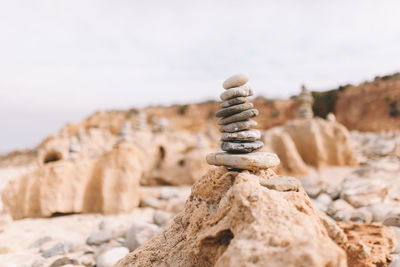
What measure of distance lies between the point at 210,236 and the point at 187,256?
380 millimetres

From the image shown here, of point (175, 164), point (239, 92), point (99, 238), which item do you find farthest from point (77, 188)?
point (239, 92)

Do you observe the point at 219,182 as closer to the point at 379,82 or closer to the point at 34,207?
the point at 34,207

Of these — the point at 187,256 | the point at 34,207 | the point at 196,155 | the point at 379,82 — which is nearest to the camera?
the point at 187,256

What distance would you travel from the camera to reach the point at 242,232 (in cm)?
148

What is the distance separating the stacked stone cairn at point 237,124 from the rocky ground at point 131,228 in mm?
1187

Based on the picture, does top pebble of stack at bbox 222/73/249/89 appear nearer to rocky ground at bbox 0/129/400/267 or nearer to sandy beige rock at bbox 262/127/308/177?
rocky ground at bbox 0/129/400/267

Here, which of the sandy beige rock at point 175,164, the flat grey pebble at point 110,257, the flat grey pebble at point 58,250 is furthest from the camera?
the sandy beige rock at point 175,164

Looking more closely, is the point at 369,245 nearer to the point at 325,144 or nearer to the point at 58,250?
the point at 58,250

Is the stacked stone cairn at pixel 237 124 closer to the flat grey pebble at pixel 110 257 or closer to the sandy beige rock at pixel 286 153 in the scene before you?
the flat grey pebble at pixel 110 257

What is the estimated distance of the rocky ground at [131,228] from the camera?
119 inches

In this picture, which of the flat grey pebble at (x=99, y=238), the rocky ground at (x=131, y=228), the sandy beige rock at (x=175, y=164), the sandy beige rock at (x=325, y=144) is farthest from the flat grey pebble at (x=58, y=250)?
the sandy beige rock at (x=325, y=144)

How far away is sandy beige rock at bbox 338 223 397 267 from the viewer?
2.02m

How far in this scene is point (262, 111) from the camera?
93.1ft

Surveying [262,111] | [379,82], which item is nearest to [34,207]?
[262,111]
